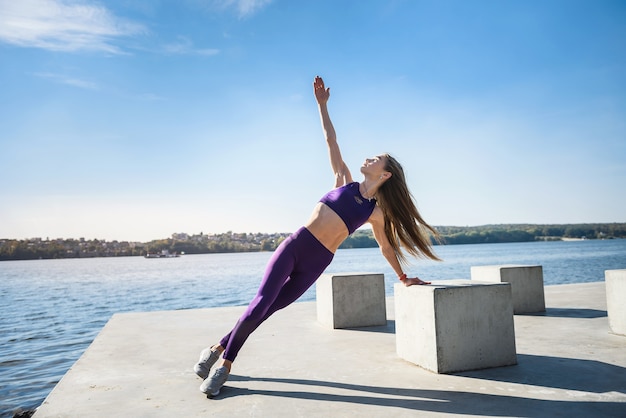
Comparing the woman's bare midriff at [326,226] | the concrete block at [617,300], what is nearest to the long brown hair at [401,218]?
the woman's bare midriff at [326,226]

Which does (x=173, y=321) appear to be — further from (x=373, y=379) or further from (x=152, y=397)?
(x=373, y=379)

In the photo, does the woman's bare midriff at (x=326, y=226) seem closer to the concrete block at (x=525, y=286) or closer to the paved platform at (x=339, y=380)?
the paved platform at (x=339, y=380)

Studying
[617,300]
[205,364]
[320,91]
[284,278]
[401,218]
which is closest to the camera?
[284,278]

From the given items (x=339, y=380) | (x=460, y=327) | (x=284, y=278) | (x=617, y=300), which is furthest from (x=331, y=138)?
(x=617, y=300)

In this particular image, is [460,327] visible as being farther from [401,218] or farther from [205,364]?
[205,364]

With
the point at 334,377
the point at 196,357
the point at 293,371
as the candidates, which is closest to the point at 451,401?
the point at 334,377

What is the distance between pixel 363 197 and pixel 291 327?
11.1ft

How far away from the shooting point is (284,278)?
3773 mm

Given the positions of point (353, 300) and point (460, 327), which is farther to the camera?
point (353, 300)

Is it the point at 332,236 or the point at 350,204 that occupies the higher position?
the point at 350,204

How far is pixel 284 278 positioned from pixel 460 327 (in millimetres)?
1655

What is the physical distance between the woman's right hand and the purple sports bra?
1.07 metres

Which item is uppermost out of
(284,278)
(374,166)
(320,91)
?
(320,91)

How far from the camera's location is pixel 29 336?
1175 cm
